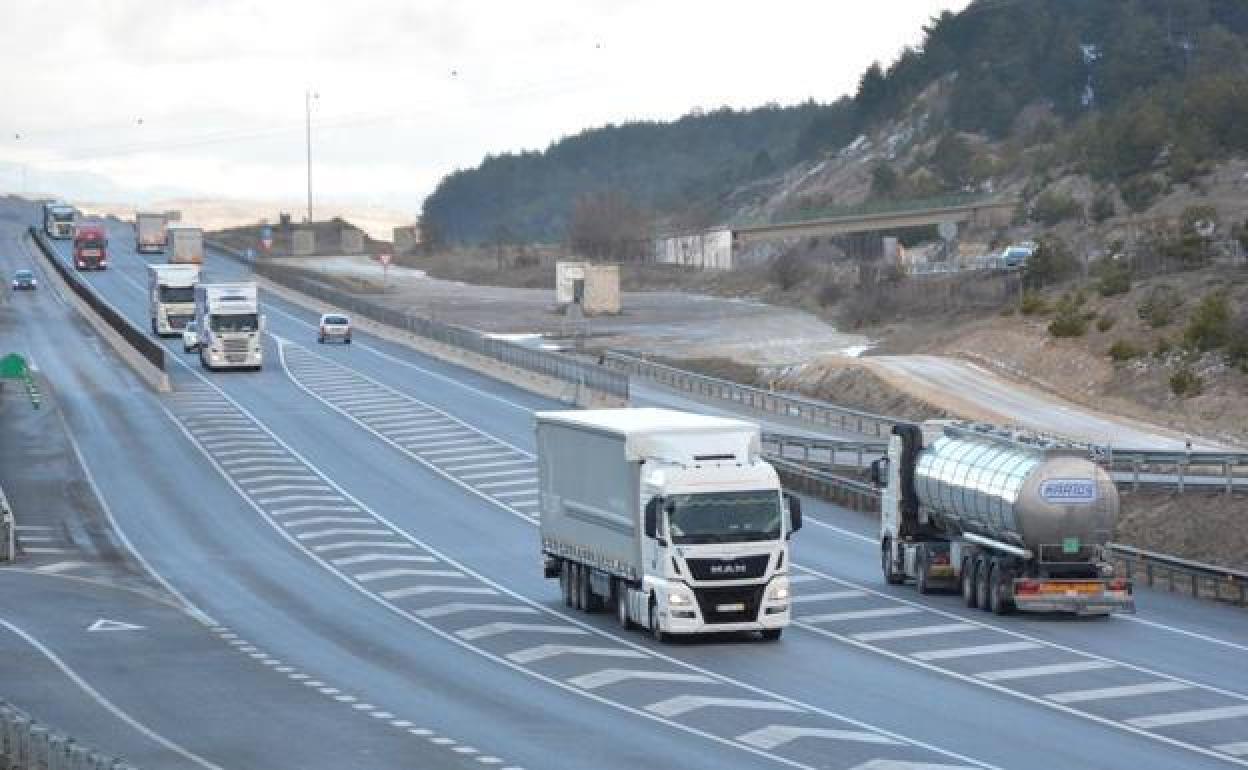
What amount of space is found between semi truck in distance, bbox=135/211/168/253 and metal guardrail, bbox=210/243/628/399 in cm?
4052

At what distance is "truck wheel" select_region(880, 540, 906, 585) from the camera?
47.6 m

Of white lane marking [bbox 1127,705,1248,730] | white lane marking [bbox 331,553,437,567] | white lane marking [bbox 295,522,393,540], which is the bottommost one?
white lane marking [bbox 295,522,393,540]

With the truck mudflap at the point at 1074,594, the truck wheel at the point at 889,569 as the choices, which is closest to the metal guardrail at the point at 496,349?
the truck wheel at the point at 889,569

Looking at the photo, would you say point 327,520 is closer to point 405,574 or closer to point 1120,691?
point 405,574

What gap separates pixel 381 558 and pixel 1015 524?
17.2 m

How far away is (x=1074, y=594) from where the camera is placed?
41719 millimetres

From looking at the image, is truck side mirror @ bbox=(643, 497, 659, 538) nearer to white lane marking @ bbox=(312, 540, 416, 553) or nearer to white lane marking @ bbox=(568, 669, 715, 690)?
white lane marking @ bbox=(568, 669, 715, 690)

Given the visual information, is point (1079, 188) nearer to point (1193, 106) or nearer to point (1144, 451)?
point (1193, 106)

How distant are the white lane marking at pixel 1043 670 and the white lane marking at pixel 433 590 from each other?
14.0m

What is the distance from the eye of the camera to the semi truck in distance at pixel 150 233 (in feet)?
590

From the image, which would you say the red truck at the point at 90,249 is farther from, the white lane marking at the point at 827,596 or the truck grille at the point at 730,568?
the truck grille at the point at 730,568

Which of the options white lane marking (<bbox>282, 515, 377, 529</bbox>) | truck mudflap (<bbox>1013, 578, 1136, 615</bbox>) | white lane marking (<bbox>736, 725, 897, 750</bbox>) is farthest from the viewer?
white lane marking (<bbox>282, 515, 377, 529</bbox>)

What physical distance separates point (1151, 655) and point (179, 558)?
24230mm

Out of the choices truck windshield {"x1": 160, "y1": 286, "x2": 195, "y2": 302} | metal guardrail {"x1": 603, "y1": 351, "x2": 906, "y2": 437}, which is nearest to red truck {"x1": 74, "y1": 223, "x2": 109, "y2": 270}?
truck windshield {"x1": 160, "y1": 286, "x2": 195, "y2": 302}
